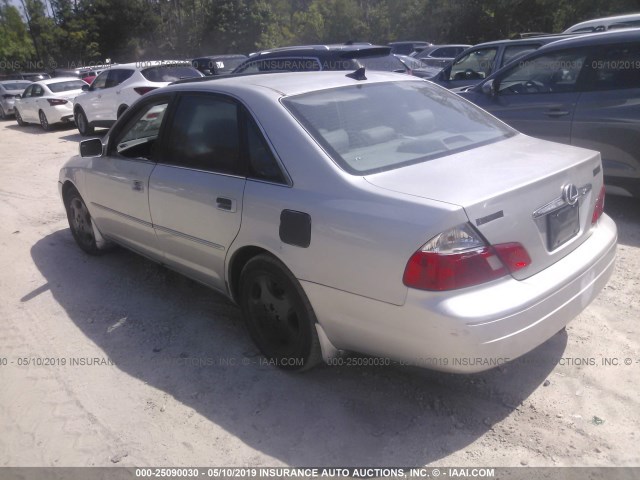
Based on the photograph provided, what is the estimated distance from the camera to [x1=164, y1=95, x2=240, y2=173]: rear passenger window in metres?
3.58

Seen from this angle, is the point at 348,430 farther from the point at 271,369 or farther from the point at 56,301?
the point at 56,301

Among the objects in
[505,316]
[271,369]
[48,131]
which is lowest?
[48,131]

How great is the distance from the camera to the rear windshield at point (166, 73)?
12625 millimetres

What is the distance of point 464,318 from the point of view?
250cm

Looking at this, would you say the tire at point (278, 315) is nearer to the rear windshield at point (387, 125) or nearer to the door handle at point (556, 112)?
the rear windshield at point (387, 125)

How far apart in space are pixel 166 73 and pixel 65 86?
5362mm

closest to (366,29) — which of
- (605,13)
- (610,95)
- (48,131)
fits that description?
(605,13)

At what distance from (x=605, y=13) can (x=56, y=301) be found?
2590 centimetres

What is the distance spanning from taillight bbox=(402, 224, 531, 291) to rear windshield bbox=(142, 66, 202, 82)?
11.1m

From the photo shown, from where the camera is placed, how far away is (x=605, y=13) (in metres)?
24.2

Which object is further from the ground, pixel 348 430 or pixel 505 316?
pixel 505 316

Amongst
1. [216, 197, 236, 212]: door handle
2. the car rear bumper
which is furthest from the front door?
the car rear bumper

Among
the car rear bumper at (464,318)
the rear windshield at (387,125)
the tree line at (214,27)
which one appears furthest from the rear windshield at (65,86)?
A: the tree line at (214,27)

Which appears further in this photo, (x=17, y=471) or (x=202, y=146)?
(x=202, y=146)
